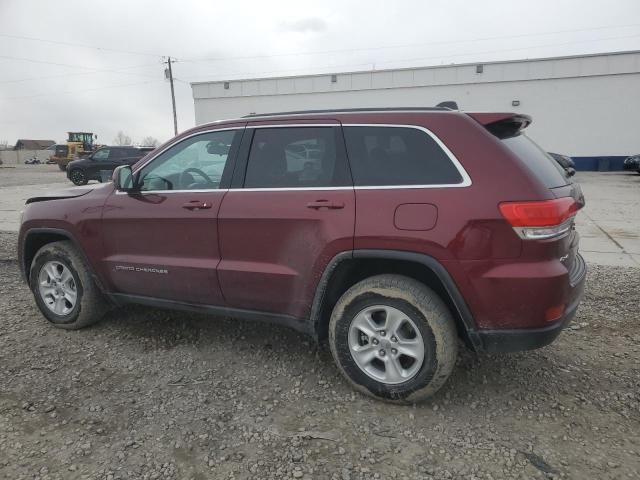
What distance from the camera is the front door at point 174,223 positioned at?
3.29 m

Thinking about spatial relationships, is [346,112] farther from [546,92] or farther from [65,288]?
[546,92]

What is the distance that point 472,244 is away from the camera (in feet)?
8.30

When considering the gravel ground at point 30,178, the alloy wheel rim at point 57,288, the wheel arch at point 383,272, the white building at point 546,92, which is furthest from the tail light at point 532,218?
the white building at point 546,92

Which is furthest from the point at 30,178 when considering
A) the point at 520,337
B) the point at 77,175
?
the point at 520,337

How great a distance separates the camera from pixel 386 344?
2.84 m

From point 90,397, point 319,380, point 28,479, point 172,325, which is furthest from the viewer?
point 172,325

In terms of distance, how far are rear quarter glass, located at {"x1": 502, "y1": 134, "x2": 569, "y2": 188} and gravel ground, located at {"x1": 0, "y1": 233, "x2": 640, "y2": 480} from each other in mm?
1322

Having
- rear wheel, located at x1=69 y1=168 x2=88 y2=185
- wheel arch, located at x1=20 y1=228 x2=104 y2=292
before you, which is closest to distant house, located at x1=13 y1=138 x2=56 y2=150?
rear wheel, located at x1=69 y1=168 x2=88 y2=185

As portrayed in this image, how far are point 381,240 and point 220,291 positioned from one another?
1234 millimetres

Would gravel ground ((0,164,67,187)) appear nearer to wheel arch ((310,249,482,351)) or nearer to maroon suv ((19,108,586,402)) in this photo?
maroon suv ((19,108,586,402))

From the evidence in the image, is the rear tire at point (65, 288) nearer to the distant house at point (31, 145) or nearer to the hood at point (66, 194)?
the hood at point (66, 194)

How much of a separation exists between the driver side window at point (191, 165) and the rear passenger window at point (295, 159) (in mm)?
242

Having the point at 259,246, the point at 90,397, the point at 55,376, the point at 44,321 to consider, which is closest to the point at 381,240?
the point at 259,246

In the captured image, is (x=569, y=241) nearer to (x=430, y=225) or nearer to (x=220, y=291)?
(x=430, y=225)
